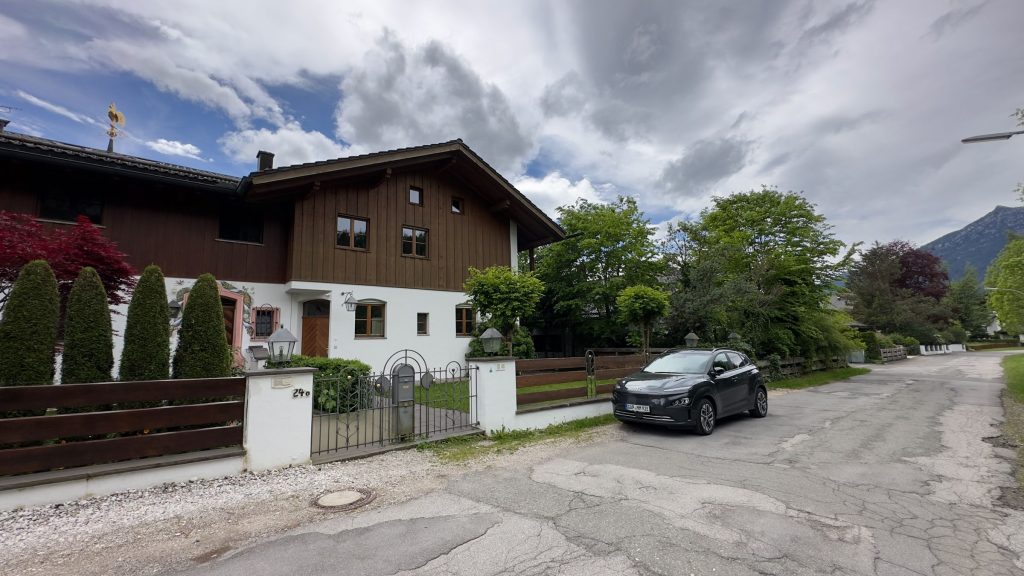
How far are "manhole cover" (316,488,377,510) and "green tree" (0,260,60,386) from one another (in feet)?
11.4

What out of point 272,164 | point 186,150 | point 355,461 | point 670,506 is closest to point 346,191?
point 272,164

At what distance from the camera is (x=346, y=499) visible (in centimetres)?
463

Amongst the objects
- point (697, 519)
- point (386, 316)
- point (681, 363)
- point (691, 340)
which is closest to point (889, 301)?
point (691, 340)

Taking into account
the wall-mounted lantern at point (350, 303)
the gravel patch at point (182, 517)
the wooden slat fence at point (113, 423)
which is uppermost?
the wall-mounted lantern at point (350, 303)

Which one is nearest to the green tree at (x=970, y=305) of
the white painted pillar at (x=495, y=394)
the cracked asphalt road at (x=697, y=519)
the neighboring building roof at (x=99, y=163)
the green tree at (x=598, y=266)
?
the green tree at (x=598, y=266)

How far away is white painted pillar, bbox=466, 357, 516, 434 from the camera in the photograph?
755cm

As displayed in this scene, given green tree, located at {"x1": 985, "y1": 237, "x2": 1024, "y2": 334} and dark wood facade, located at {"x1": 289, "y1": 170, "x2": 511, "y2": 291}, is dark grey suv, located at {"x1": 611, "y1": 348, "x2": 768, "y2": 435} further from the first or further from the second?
green tree, located at {"x1": 985, "y1": 237, "x2": 1024, "y2": 334}

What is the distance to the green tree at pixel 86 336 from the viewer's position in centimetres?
507

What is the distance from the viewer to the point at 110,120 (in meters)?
15.8

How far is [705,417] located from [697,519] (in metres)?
4.30

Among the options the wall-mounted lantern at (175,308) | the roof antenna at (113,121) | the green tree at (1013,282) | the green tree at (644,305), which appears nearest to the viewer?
the wall-mounted lantern at (175,308)

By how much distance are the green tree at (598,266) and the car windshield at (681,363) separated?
10.2 m

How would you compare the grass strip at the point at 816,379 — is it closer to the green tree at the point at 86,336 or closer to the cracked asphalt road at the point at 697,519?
the cracked asphalt road at the point at 697,519

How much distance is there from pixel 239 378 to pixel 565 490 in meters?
4.34
